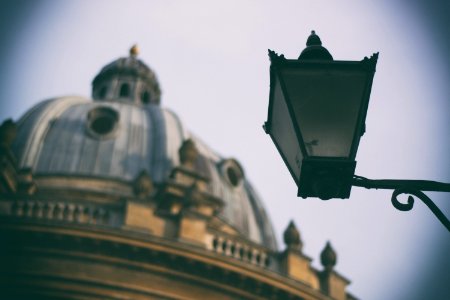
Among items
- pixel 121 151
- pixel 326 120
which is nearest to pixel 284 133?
pixel 326 120

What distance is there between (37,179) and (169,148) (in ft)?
17.4

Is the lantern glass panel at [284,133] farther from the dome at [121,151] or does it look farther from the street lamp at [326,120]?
the dome at [121,151]

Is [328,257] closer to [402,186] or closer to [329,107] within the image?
[402,186]

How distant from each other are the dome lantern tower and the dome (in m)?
5.10

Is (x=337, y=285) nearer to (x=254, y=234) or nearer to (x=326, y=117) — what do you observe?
(x=254, y=234)

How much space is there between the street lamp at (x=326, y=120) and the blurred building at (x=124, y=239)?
14.0 metres

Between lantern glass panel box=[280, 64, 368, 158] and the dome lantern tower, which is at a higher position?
the dome lantern tower

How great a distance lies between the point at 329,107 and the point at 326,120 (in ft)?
0.22

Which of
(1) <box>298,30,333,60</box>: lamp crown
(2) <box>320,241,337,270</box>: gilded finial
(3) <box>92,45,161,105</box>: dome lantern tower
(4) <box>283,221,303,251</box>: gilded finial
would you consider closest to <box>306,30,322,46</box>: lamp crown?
(1) <box>298,30,333,60</box>: lamp crown

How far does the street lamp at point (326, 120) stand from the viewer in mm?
3471

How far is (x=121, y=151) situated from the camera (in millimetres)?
28297

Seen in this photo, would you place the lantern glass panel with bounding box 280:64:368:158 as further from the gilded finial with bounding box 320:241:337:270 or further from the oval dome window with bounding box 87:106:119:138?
the oval dome window with bounding box 87:106:119:138

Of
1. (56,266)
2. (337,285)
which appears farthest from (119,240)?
(337,285)

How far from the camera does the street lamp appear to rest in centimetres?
347
